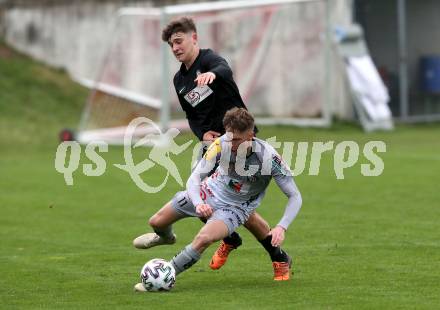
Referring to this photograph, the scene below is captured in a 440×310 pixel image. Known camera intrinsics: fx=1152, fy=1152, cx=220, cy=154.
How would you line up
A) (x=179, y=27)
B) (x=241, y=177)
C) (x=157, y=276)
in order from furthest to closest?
(x=179, y=27), (x=241, y=177), (x=157, y=276)

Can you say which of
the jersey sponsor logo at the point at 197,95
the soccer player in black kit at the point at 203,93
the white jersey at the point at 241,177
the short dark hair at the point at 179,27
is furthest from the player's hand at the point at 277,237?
the short dark hair at the point at 179,27

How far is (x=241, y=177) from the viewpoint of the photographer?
923cm

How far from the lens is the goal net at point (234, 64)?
24547mm

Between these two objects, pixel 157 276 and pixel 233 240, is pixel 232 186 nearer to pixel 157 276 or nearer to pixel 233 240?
pixel 233 240

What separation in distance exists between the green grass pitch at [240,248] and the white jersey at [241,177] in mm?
687

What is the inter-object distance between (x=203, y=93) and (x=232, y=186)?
1059 mm

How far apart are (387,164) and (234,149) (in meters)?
10.4

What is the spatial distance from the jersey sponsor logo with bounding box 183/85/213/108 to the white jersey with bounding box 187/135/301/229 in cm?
75

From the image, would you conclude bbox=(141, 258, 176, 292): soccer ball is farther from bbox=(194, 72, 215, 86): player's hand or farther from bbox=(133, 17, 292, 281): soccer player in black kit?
bbox=(194, 72, 215, 86): player's hand

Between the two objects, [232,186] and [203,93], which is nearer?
[232,186]

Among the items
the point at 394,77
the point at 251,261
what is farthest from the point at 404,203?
the point at 394,77

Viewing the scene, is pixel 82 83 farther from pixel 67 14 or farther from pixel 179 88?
pixel 179 88

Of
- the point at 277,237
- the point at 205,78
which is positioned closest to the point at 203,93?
the point at 205,78

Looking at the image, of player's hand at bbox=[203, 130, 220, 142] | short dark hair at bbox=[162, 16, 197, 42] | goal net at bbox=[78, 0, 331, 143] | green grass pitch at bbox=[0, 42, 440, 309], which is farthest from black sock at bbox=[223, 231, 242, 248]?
goal net at bbox=[78, 0, 331, 143]
